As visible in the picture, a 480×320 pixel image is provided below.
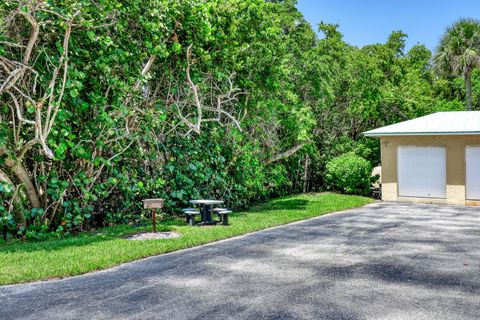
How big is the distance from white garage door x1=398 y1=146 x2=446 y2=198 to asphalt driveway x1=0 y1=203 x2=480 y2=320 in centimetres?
740

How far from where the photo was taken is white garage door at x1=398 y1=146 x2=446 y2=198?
15.8 metres

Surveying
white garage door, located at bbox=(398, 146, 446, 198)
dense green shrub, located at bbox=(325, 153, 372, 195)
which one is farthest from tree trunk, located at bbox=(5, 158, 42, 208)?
white garage door, located at bbox=(398, 146, 446, 198)

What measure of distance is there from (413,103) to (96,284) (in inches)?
738

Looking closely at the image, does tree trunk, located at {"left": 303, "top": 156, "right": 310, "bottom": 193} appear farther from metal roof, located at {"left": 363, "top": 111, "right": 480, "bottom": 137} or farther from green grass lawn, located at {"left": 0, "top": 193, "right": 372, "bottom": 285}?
green grass lawn, located at {"left": 0, "top": 193, "right": 372, "bottom": 285}

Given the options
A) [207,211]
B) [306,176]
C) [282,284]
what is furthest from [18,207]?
[306,176]

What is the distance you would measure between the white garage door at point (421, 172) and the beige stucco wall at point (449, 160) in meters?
0.15

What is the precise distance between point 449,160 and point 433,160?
1.79 ft

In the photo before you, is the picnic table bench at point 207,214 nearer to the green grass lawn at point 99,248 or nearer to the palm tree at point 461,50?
the green grass lawn at point 99,248

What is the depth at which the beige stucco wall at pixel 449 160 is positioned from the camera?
15.4 m

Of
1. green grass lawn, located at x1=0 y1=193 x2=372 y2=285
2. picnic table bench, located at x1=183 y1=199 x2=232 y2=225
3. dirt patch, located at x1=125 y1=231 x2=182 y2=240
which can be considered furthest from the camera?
picnic table bench, located at x1=183 y1=199 x2=232 y2=225

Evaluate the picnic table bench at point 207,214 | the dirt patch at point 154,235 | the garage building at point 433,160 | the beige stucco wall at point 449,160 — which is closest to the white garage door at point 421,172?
the garage building at point 433,160

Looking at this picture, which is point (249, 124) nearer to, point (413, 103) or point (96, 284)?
point (96, 284)

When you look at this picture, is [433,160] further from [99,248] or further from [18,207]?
[18,207]

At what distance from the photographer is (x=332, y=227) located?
1035cm
